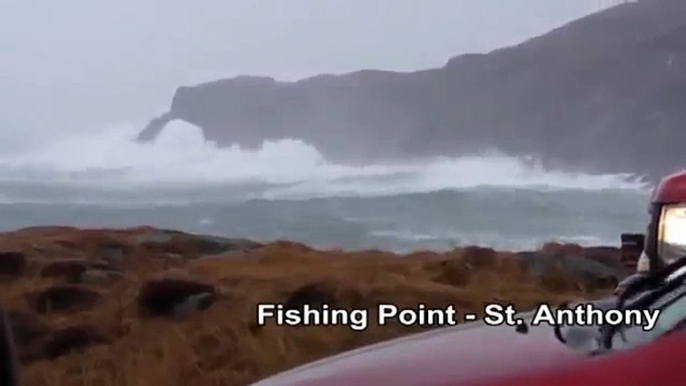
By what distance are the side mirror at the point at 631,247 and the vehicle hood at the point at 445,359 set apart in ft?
1.65

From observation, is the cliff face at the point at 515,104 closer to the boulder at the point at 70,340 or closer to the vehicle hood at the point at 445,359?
the boulder at the point at 70,340

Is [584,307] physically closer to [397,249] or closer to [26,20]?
[397,249]

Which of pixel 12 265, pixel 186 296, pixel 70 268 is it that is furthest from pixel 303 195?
pixel 12 265

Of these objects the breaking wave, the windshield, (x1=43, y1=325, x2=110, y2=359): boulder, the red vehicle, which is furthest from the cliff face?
the windshield

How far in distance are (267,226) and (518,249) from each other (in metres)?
0.57

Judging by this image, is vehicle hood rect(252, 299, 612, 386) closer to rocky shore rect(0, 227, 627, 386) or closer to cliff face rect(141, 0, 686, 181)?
rocky shore rect(0, 227, 627, 386)

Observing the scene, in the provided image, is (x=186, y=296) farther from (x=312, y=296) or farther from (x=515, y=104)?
(x=515, y=104)

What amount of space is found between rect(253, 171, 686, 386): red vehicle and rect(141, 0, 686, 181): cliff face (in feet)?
1.78

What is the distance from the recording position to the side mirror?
7.43 ft

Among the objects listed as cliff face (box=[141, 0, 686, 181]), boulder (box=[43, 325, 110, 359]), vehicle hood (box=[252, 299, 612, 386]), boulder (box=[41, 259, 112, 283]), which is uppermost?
cliff face (box=[141, 0, 686, 181])

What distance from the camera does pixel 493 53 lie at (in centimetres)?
232

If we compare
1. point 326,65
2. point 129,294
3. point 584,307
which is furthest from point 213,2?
point 584,307

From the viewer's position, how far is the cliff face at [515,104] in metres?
2.23

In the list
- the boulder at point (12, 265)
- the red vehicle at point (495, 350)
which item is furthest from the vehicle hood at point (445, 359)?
the boulder at point (12, 265)
